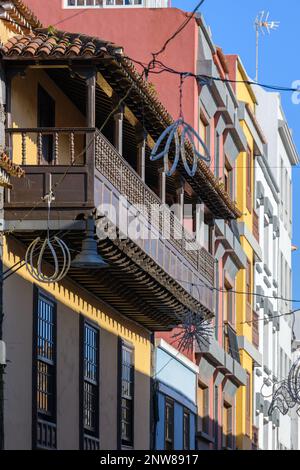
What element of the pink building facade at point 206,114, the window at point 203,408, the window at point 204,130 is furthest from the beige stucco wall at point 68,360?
the window at point 204,130

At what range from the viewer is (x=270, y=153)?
179 feet

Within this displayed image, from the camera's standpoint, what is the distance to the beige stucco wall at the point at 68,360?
77.5ft

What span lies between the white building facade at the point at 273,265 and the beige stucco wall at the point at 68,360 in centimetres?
1373

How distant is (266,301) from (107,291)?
22.5m

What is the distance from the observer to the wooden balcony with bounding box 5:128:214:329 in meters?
23.6

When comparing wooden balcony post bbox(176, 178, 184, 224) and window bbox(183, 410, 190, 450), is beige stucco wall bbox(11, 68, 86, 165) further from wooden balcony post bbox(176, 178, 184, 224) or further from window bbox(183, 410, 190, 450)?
window bbox(183, 410, 190, 450)

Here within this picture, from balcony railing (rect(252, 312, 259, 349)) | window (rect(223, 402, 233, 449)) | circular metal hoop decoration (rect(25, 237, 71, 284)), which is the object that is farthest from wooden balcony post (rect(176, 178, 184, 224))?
balcony railing (rect(252, 312, 259, 349))

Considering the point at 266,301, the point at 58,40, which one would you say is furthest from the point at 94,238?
the point at 266,301

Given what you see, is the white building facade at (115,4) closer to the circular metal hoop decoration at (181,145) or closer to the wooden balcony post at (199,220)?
the wooden balcony post at (199,220)

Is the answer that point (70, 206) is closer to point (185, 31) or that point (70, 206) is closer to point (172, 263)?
point (172, 263)

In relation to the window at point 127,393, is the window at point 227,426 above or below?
above

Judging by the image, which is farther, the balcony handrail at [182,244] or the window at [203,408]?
the window at [203,408]

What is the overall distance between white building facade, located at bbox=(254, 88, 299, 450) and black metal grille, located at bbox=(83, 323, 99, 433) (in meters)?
17.4

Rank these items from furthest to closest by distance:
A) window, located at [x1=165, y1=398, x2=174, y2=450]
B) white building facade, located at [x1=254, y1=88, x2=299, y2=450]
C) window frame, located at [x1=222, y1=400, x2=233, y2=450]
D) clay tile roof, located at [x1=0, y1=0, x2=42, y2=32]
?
1. white building facade, located at [x1=254, y1=88, x2=299, y2=450]
2. window frame, located at [x1=222, y1=400, x2=233, y2=450]
3. window, located at [x1=165, y1=398, x2=174, y2=450]
4. clay tile roof, located at [x1=0, y1=0, x2=42, y2=32]
